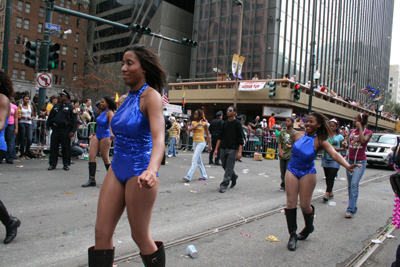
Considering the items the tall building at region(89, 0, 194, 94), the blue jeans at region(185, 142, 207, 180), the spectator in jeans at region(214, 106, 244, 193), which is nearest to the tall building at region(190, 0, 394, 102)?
the tall building at region(89, 0, 194, 94)

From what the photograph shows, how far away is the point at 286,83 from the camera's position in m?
27.6

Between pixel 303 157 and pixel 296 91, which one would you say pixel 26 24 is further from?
pixel 303 157

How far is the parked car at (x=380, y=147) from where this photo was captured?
15578mm

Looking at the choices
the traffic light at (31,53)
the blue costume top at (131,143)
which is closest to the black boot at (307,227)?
the blue costume top at (131,143)

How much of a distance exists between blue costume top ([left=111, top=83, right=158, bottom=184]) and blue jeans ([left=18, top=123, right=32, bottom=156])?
29.3 ft

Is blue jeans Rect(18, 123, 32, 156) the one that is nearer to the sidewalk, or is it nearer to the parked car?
the sidewalk

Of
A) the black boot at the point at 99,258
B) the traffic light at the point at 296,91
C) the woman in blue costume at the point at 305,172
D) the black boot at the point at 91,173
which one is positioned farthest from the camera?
the traffic light at the point at 296,91

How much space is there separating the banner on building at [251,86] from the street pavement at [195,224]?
19784 millimetres

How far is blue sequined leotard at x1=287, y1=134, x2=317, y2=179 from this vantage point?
14.4ft

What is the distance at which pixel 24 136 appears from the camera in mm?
10078

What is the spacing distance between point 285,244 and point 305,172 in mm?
985

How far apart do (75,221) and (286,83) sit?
25270mm

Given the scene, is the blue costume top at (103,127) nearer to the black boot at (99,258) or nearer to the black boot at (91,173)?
the black boot at (91,173)

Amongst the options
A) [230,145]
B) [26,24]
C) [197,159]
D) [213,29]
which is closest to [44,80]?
[197,159]
